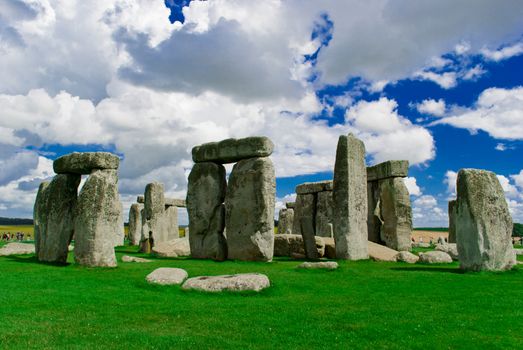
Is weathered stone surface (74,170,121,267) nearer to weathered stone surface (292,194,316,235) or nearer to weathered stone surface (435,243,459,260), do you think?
weathered stone surface (435,243,459,260)

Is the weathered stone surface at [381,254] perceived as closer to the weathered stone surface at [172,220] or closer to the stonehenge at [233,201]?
the stonehenge at [233,201]

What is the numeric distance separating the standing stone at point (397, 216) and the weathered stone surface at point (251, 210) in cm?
832

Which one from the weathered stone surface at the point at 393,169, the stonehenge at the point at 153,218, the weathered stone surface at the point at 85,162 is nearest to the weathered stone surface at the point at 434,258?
the weathered stone surface at the point at 393,169

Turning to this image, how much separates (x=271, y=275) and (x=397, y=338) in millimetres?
5811

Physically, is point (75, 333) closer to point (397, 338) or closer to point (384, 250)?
point (397, 338)

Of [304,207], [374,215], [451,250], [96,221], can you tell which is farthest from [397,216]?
[96,221]

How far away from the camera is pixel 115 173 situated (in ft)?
43.4

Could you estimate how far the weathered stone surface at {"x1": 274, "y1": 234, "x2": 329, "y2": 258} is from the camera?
1878cm

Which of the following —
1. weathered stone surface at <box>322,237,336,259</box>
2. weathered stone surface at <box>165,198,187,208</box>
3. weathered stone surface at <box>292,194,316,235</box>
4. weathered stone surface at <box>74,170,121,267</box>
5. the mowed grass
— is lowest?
the mowed grass

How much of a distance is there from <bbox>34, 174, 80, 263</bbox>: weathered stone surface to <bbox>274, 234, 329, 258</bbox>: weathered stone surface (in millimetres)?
9170

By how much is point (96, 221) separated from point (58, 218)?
6.00 feet

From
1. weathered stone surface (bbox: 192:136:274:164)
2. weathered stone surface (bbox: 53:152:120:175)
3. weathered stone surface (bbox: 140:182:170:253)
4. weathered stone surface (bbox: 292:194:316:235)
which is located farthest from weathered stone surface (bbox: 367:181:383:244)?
weathered stone surface (bbox: 53:152:120:175)

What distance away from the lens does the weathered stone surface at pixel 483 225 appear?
12.5 m

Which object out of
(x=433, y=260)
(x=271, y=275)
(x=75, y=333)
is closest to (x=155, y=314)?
(x=75, y=333)
